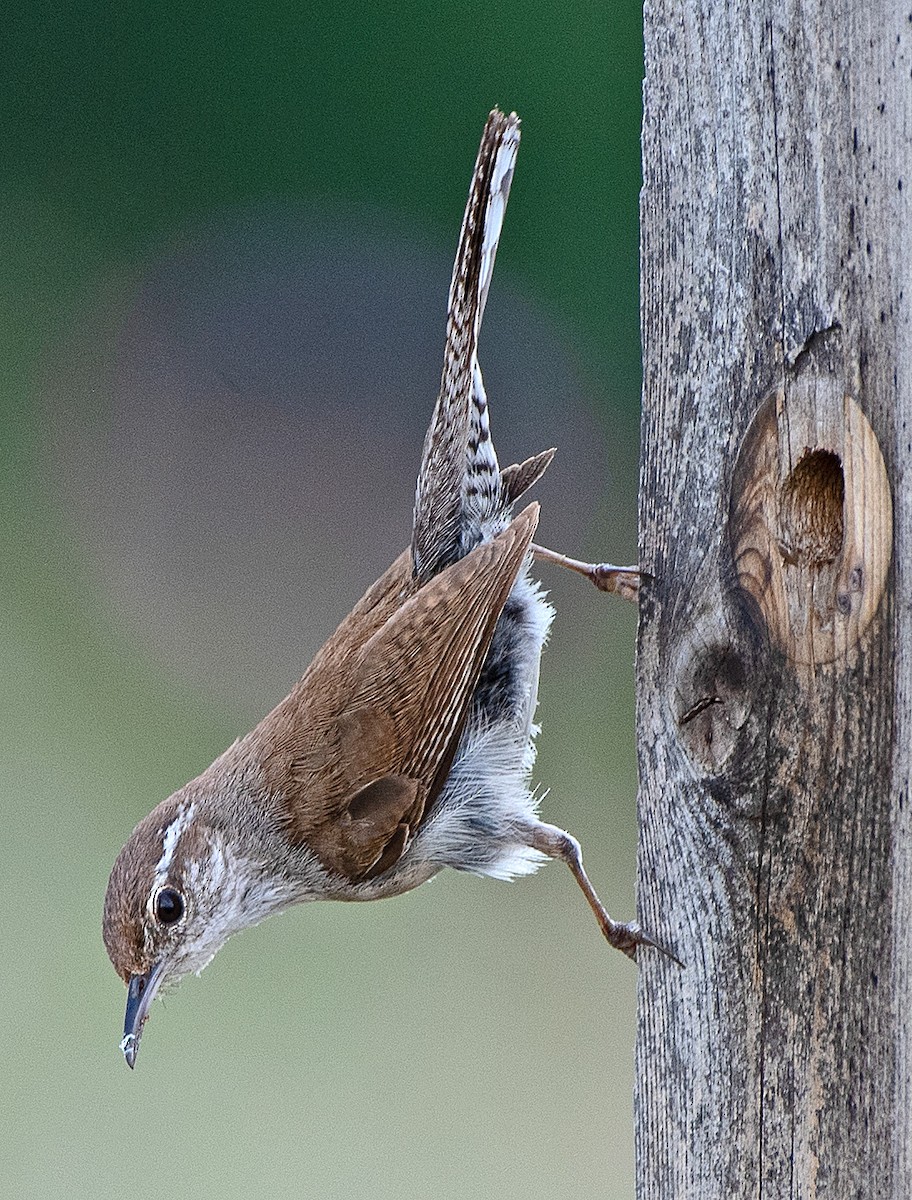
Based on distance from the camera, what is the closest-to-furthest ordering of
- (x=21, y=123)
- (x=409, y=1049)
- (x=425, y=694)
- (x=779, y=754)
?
(x=779, y=754) → (x=425, y=694) → (x=409, y=1049) → (x=21, y=123)

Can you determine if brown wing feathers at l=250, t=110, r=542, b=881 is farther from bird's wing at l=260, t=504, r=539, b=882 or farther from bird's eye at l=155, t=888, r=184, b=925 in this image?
bird's eye at l=155, t=888, r=184, b=925

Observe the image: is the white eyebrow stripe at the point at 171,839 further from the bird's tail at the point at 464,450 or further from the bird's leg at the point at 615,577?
the bird's leg at the point at 615,577

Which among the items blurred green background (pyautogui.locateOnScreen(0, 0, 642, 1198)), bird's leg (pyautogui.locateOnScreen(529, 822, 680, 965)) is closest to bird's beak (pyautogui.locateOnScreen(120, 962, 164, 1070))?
bird's leg (pyautogui.locateOnScreen(529, 822, 680, 965))

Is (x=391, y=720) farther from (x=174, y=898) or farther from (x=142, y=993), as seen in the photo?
(x=142, y=993)

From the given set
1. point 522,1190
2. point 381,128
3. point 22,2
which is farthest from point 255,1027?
point 22,2

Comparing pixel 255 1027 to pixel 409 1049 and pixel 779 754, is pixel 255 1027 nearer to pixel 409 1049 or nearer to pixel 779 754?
pixel 409 1049

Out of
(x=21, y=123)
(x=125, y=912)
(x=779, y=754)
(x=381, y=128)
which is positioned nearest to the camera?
(x=779, y=754)

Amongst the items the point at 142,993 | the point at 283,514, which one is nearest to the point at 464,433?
the point at 142,993
